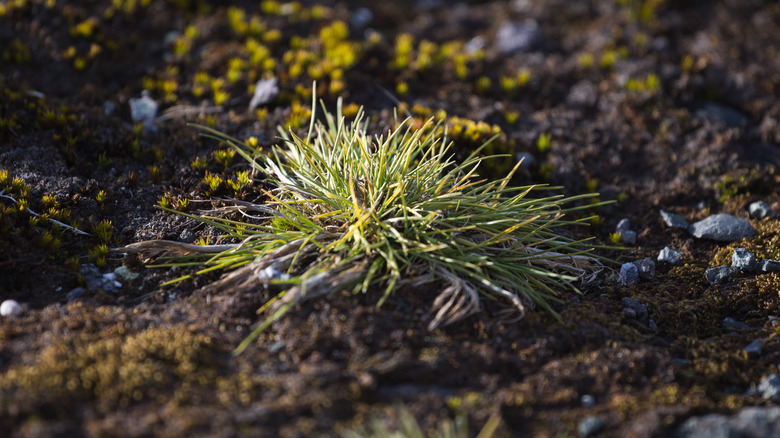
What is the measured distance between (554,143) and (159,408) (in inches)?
159

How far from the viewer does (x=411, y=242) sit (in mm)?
3354

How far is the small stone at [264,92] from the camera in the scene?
209 inches

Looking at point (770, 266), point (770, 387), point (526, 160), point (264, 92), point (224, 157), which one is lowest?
point (770, 387)

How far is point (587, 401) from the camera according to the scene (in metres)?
2.70

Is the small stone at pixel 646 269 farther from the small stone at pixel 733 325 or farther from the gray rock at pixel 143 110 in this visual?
the gray rock at pixel 143 110

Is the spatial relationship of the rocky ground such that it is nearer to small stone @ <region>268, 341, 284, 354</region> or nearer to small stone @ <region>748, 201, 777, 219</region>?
small stone @ <region>268, 341, 284, 354</region>

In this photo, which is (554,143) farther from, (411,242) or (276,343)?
(276,343)

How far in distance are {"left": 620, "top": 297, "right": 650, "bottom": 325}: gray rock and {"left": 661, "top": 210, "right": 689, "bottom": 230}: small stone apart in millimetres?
1207

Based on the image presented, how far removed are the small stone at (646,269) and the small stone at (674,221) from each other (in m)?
0.68

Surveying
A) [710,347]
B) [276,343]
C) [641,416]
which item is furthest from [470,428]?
[710,347]

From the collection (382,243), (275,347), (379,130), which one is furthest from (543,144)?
(275,347)

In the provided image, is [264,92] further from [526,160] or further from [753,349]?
[753,349]

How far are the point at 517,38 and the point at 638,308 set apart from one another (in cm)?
423

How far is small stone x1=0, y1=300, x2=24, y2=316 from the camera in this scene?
10.2ft
